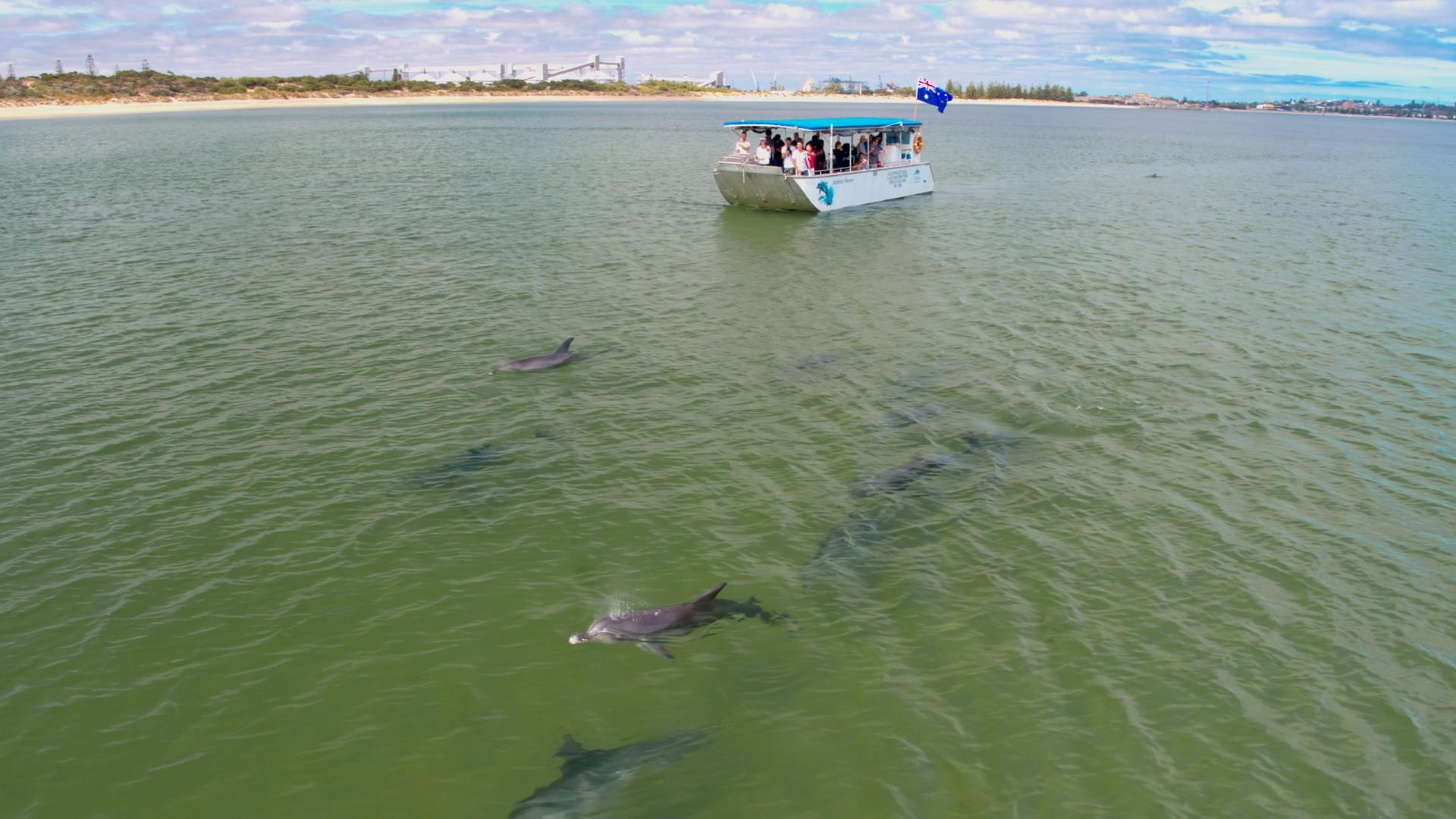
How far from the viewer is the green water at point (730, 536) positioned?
7.77 m

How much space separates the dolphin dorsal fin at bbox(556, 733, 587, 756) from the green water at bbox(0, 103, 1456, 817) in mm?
119

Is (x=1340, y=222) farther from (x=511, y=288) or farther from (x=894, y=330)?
(x=511, y=288)

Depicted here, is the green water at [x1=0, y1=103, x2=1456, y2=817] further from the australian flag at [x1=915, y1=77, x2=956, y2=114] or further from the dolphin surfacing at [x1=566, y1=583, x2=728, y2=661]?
the australian flag at [x1=915, y1=77, x2=956, y2=114]

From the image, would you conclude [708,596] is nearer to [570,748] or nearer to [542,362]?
[570,748]

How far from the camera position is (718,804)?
7.25m

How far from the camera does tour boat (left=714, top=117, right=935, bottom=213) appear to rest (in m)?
34.7

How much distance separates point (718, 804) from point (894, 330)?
1455 cm

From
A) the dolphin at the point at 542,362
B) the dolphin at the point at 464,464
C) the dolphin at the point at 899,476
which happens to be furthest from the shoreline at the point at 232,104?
the dolphin at the point at 899,476

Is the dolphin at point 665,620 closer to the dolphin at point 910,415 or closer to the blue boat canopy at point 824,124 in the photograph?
the dolphin at point 910,415

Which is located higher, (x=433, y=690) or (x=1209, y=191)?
(x=1209, y=191)

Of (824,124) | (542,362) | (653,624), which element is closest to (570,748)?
(653,624)

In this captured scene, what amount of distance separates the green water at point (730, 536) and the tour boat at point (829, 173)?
9.73 metres

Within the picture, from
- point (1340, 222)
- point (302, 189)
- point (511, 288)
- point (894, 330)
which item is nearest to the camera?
point (894, 330)

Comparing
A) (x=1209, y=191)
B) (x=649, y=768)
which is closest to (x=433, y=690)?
(x=649, y=768)
